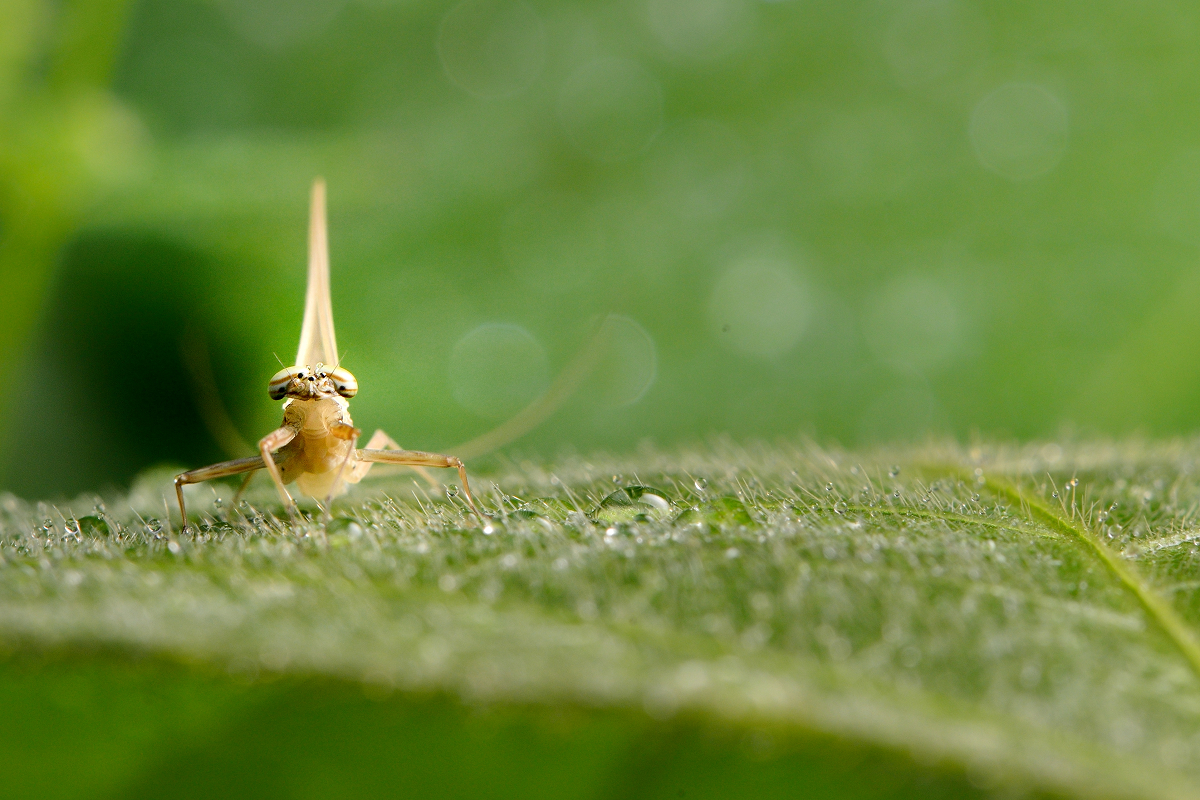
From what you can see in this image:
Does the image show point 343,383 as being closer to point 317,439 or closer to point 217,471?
point 317,439

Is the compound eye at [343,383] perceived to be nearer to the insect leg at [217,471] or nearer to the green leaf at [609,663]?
the insect leg at [217,471]

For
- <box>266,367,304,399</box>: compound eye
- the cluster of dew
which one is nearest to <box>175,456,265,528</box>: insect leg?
<box>266,367,304,399</box>: compound eye

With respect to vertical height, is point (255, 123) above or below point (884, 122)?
below

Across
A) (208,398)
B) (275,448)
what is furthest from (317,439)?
(208,398)

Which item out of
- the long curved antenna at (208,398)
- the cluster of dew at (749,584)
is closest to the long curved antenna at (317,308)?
the long curved antenna at (208,398)

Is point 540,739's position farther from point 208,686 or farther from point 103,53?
point 103,53

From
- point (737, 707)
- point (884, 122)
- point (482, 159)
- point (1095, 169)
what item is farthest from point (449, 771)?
point (1095, 169)

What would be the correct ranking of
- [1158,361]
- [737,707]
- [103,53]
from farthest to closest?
[1158,361]
[103,53]
[737,707]
